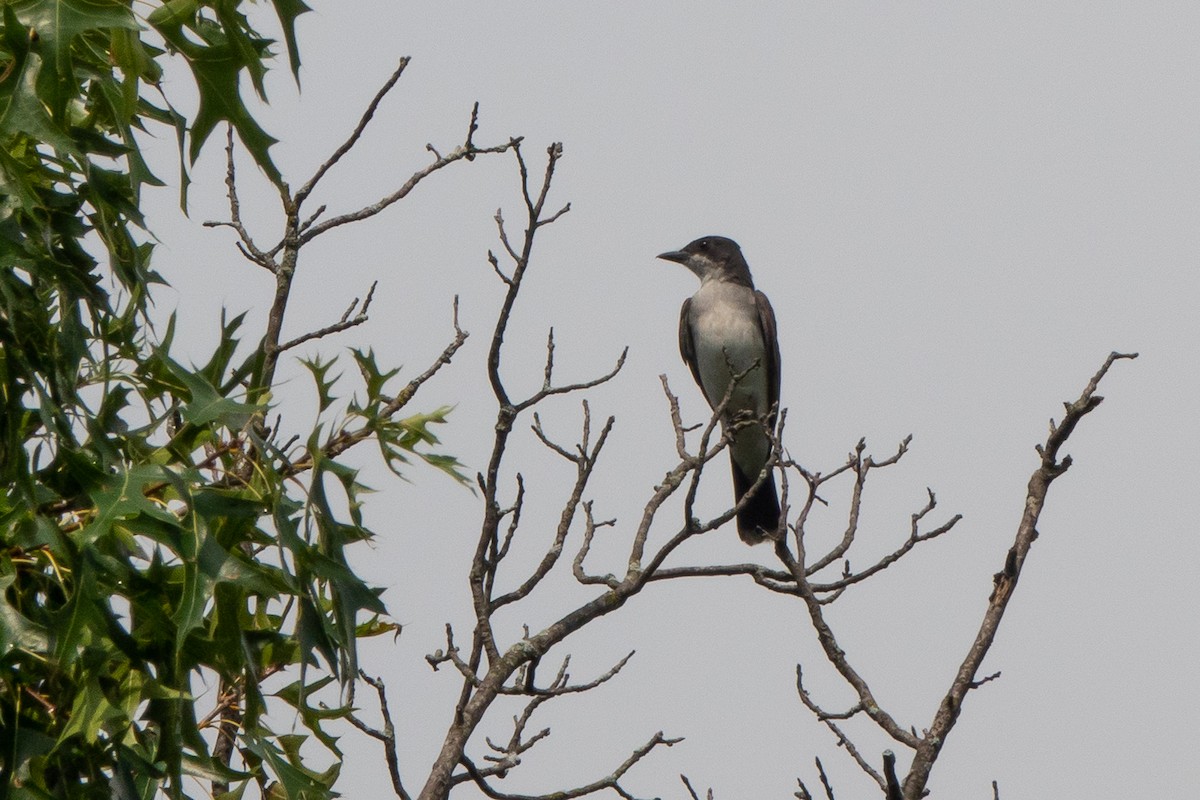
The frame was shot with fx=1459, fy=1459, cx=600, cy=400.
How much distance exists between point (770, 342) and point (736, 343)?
35 cm

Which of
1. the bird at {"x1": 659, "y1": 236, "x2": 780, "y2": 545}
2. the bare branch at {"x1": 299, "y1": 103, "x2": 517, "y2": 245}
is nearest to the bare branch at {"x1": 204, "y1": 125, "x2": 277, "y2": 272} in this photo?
the bare branch at {"x1": 299, "y1": 103, "x2": 517, "y2": 245}

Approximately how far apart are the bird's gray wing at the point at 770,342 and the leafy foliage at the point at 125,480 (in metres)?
8.19

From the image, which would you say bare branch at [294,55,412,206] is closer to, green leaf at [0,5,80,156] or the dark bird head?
green leaf at [0,5,80,156]

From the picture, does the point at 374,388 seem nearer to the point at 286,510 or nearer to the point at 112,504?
the point at 286,510

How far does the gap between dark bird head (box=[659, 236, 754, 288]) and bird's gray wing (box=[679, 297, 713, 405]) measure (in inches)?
13.7

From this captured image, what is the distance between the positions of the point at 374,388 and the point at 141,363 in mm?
559

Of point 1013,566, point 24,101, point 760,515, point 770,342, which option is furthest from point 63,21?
point 760,515

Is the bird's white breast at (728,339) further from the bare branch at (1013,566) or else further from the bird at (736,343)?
the bare branch at (1013,566)

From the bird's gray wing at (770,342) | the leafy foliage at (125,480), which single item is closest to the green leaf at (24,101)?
the leafy foliage at (125,480)

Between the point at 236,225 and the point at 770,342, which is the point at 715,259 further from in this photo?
the point at 236,225

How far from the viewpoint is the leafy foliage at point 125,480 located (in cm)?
290

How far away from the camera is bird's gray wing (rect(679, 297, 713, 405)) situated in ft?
38.5

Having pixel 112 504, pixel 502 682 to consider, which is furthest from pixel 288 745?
pixel 112 504

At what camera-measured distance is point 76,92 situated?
2.76 m
